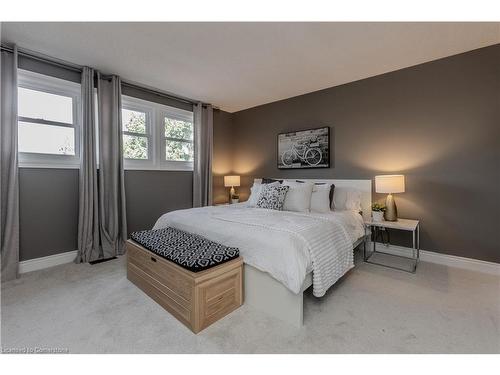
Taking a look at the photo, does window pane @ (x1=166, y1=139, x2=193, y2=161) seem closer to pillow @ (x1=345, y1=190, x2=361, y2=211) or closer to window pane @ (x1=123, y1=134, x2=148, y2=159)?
window pane @ (x1=123, y1=134, x2=148, y2=159)

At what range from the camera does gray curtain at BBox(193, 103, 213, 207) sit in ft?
13.3

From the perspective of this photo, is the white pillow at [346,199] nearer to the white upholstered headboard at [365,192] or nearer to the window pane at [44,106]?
the white upholstered headboard at [365,192]

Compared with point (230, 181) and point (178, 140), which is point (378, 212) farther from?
point (178, 140)

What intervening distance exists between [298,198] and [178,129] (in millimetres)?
2459

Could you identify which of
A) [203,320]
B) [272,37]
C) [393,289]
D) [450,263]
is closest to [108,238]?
[203,320]

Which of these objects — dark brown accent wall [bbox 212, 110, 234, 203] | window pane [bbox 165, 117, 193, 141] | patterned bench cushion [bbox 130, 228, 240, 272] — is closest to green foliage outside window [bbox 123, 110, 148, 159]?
window pane [bbox 165, 117, 193, 141]

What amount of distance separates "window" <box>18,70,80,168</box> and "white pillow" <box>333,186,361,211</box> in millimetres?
3432

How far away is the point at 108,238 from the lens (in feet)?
9.78

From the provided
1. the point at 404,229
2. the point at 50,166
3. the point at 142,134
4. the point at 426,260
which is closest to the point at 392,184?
the point at 404,229

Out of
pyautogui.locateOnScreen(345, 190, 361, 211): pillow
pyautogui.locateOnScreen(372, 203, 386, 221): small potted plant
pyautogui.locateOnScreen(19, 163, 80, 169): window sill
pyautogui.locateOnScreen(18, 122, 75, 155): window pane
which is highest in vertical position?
pyautogui.locateOnScreen(18, 122, 75, 155): window pane

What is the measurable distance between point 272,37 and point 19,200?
124 inches

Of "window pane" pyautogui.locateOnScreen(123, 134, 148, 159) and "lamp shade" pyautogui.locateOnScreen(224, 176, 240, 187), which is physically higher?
"window pane" pyautogui.locateOnScreen(123, 134, 148, 159)

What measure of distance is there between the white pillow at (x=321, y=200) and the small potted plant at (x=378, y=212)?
55 cm
